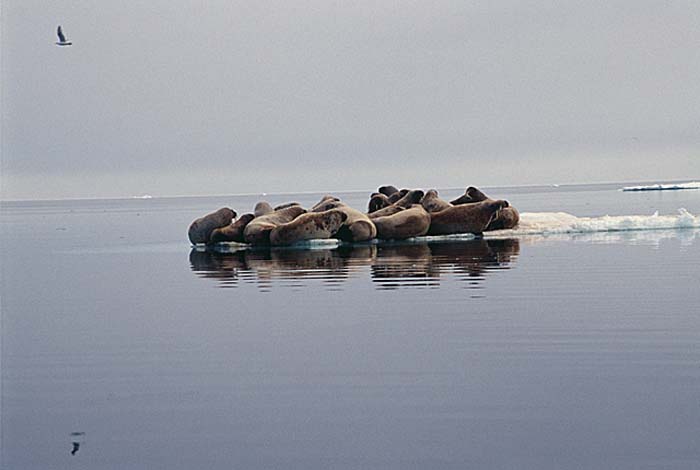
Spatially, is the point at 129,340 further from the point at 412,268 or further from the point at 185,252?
the point at 185,252

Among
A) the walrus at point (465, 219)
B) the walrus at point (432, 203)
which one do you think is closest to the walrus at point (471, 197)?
the walrus at point (432, 203)

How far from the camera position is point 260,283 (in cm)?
1945

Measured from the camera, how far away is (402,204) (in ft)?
110

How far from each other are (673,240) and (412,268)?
1114 cm

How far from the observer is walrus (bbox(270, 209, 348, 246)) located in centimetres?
2952

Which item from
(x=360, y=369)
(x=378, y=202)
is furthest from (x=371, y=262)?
(x=360, y=369)

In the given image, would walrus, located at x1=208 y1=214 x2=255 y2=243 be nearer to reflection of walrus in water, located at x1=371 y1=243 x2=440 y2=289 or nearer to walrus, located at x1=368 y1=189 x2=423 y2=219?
walrus, located at x1=368 y1=189 x2=423 y2=219

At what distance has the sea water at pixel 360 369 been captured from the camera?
7.74m

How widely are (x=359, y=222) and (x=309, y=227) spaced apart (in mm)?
1488

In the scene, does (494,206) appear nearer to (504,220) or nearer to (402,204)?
(504,220)

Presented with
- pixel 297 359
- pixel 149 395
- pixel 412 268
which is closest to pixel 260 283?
pixel 412 268

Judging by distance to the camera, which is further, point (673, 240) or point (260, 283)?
point (673, 240)

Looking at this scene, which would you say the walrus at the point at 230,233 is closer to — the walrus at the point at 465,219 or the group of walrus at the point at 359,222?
the group of walrus at the point at 359,222

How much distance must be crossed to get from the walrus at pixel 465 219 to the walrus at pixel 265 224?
4.35 m
